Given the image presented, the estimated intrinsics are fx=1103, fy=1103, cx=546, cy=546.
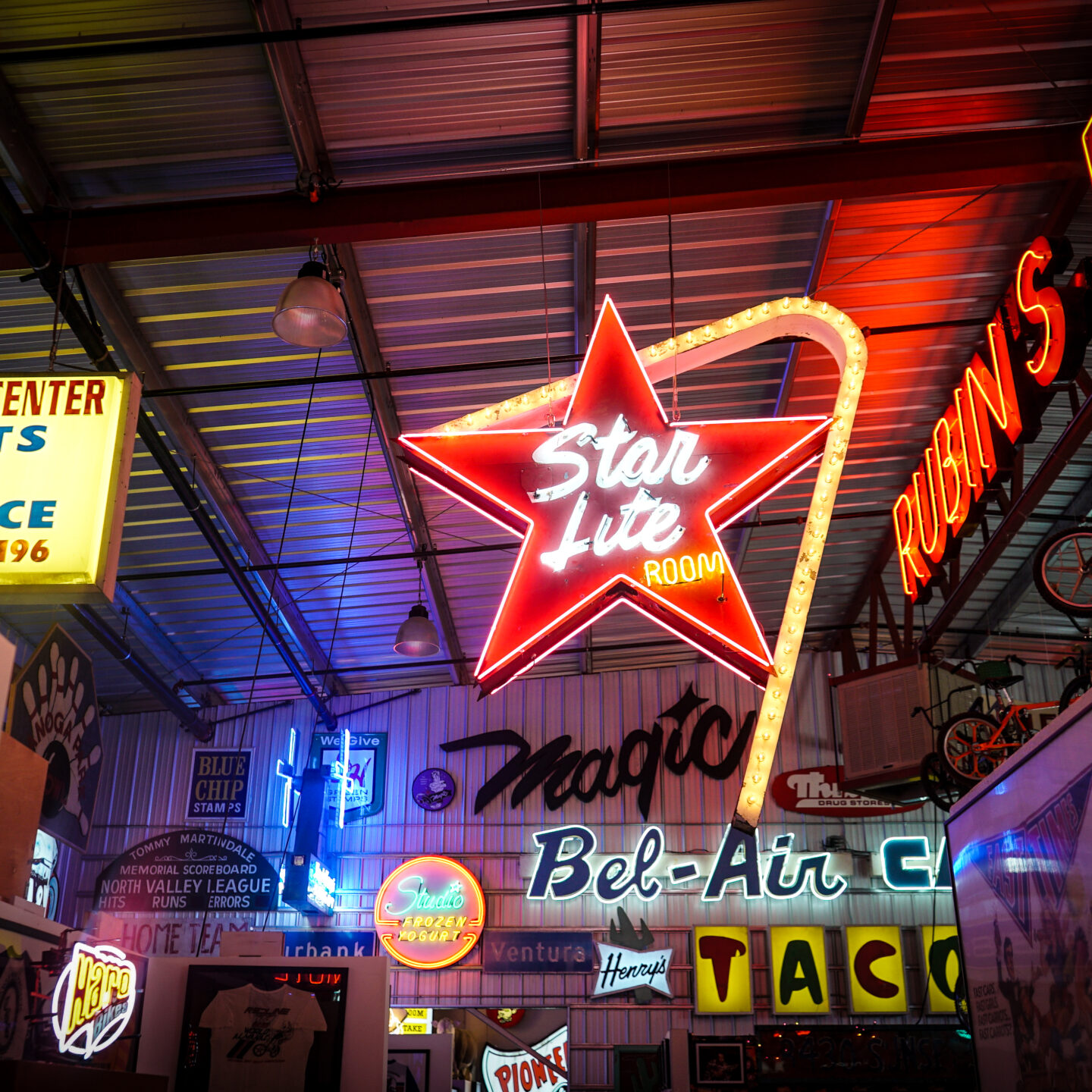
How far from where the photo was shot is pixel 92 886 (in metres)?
15.9

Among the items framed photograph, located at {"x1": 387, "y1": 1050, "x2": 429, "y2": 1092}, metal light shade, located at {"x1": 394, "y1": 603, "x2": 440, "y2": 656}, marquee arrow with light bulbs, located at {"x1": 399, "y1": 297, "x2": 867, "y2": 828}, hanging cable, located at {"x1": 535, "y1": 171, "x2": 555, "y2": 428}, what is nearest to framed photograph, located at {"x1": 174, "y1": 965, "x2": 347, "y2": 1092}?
framed photograph, located at {"x1": 387, "y1": 1050, "x2": 429, "y2": 1092}

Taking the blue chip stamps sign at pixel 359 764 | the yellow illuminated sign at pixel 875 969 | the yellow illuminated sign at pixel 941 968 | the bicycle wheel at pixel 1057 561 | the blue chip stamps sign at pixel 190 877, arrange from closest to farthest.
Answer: the bicycle wheel at pixel 1057 561, the blue chip stamps sign at pixel 190 877, the yellow illuminated sign at pixel 941 968, the yellow illuminated sign at pixel 875 969, the blue chip stamps sign at pixel 359 764

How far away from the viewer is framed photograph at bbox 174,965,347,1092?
6484mm

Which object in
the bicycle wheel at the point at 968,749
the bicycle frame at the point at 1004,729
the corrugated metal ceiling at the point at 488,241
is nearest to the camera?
the corrugated metal ceiling at the point at 488,241

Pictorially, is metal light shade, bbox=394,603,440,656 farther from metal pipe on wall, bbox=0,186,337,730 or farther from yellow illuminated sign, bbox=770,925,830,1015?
yellow illuminated sign, bbox=770,925,830,1015

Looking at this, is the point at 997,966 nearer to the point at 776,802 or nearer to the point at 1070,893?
the point at 1070,893

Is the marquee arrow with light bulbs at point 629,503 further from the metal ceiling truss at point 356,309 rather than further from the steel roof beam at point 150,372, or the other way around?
the steel roof beam at point 150,372

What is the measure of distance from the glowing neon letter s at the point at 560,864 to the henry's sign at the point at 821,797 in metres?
2.83

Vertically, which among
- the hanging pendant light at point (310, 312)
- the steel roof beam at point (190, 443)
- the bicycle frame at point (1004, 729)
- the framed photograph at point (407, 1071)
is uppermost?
the steel roof beam at point (190, 443)

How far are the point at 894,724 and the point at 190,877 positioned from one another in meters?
7.89

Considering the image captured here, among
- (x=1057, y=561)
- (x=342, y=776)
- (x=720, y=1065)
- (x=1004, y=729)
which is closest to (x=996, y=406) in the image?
(x=1057, y=561)

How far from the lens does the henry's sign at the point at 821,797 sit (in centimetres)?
1547

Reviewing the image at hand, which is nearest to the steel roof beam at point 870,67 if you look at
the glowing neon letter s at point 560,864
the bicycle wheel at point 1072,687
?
the bicycle wheel at point 1072,687

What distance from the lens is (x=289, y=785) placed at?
14.8 meters
